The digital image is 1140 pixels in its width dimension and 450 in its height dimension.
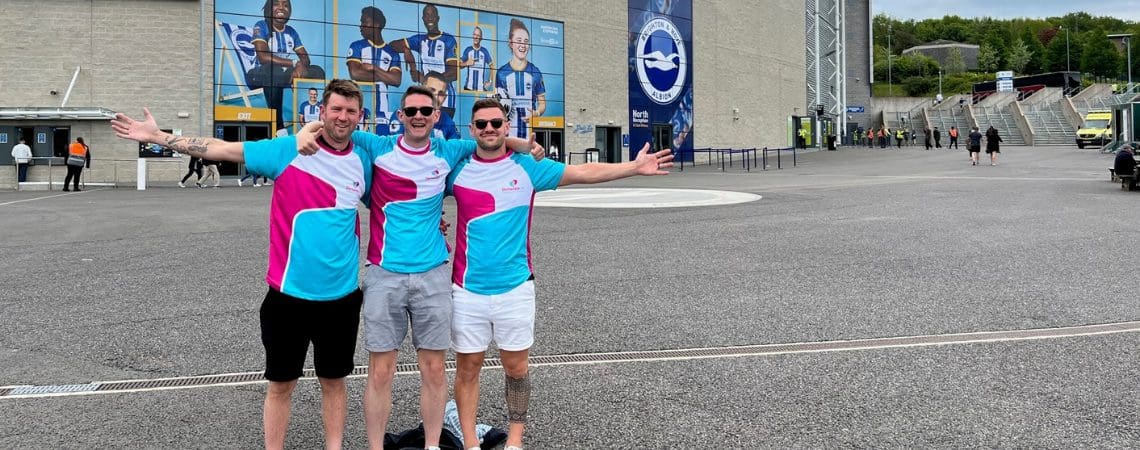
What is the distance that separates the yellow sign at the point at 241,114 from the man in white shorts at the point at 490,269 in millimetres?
31658

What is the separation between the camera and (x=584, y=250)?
10.7 meters

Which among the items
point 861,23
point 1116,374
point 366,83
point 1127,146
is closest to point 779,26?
point 861,23

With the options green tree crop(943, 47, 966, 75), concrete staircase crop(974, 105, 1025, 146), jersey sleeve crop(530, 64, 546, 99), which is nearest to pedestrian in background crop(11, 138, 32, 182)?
jersey sleeve crop(530, 64, 546, 99)

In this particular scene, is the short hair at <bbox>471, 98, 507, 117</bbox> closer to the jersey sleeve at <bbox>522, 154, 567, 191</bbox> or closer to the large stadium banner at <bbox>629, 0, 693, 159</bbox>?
the jersey sleeve at <bbox>522, 154, 567, 191</bbox>

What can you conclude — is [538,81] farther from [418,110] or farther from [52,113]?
[418,110]

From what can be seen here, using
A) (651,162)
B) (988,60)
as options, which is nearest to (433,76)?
(651,162)

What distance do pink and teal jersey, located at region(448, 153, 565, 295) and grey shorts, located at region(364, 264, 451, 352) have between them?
0.44 feet

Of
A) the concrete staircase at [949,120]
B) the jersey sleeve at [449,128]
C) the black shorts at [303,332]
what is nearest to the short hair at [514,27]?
the jersey sleeve at [449,128]

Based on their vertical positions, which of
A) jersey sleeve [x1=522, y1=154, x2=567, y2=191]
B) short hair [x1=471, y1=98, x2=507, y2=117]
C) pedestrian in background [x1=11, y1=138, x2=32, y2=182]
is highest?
pedestrian in background [x1=11, y1=138, x2=32, y2=182]

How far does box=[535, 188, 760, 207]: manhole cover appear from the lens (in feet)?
57.6

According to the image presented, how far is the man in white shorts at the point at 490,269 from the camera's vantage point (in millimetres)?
3865

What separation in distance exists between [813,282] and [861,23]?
2659 inches

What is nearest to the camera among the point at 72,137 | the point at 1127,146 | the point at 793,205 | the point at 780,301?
the point at 780,301

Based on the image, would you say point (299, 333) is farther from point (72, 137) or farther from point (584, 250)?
point (72, 137)
